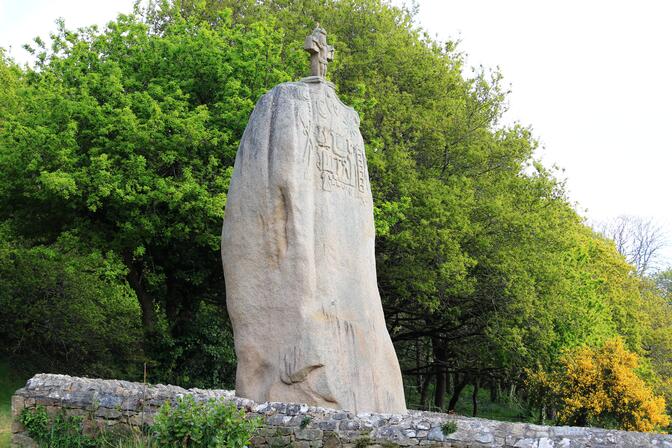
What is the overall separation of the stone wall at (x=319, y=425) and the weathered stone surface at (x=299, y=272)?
3.73 feet

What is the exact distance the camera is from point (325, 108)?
1073cm

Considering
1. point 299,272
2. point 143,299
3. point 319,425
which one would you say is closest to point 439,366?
point 143,299

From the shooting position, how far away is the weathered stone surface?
30.6 feet

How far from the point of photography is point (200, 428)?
6.89 m

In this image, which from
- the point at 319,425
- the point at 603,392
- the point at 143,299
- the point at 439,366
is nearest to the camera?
the point at 319,425

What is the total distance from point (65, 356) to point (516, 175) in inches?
604

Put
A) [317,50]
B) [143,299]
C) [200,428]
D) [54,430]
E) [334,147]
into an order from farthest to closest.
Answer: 1. [143,299]
2. [317,50]
3. [334,147]
4. [54,430]
5. [200,428]

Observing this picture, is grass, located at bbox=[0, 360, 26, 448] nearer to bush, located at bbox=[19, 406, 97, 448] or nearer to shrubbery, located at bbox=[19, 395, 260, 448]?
bush, located at bbox=[19, 406, 97, 448]

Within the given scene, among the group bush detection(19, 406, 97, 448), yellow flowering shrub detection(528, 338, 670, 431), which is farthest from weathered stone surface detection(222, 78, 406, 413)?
yellow flowering shrub detection(528, 338, 670, 431)

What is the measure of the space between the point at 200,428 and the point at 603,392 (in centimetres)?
1731

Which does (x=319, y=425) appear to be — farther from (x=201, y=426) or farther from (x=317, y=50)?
(x=317, y=50)

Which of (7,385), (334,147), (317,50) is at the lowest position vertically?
(7,385)

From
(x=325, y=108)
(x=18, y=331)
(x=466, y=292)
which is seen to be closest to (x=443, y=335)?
(x=466, y=292)

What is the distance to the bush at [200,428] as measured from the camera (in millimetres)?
6877
